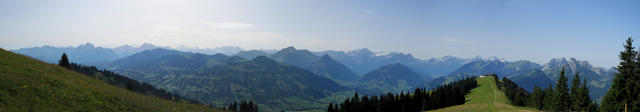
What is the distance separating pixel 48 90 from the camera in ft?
104

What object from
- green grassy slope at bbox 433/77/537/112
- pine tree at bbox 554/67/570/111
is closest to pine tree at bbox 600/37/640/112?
green grassy slope at bbox 433/77/537/112

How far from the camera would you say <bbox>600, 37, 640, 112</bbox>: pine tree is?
35781 mm

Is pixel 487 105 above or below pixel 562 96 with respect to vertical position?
below

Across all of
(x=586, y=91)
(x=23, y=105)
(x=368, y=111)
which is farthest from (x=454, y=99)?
(x=23, y=105)

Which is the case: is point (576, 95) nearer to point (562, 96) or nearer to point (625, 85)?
point (562, 96)

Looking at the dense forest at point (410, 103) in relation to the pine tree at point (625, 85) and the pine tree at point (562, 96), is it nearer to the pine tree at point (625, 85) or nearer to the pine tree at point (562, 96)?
the pine tree at point (562, 96)

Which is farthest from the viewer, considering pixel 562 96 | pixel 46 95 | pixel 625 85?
pixel 562 96

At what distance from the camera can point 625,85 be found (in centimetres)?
3625

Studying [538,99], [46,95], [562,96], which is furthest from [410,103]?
[46,95]

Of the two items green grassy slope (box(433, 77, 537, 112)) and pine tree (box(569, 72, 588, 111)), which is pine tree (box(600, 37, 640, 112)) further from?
pine tree (box(569, 72, 588, 111))

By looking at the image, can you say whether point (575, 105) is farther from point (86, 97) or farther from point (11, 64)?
point (11, 64)

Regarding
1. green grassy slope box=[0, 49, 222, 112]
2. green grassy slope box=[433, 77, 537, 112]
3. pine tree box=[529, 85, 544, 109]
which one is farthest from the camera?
pine tree box=[529, 85, 544, 109]

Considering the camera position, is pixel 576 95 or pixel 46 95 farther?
pixel 576 95

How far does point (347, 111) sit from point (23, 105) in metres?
87.9
